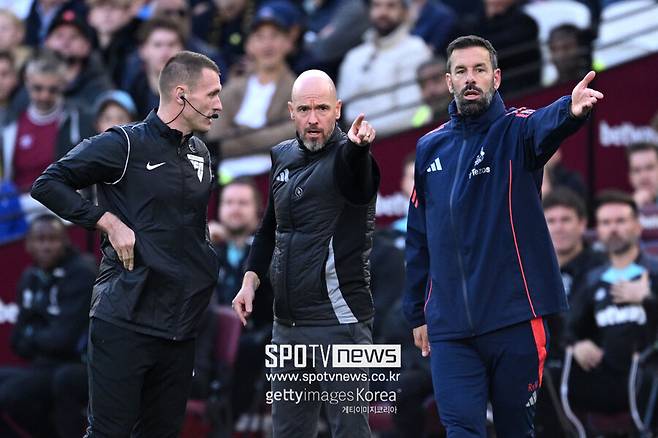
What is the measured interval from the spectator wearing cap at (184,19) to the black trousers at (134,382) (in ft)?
21.4

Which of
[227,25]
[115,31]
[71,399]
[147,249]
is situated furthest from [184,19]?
[147,249]

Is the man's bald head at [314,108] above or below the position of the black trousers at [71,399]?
above

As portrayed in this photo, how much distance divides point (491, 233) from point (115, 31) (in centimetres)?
890

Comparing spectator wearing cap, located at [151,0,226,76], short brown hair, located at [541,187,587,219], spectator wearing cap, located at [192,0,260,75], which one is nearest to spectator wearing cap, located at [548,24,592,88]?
short brown hair, located at [541,187,587,219]

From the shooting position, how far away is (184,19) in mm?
14852

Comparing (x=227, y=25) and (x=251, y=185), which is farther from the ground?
(x=227, y=25)

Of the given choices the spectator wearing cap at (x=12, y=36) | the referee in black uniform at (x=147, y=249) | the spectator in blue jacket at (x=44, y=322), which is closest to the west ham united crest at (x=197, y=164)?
the referee in black uniform at (x=147, y=249)

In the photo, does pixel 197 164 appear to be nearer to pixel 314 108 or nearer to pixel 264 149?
pixel 314 108

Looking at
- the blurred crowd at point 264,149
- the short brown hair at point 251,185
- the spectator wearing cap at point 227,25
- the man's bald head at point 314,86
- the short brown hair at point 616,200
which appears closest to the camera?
the man's bald head at point 314,86

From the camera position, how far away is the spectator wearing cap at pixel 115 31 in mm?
15320

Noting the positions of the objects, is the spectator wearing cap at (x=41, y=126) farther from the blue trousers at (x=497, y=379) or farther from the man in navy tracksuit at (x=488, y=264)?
the blue trousers at (x=497, y=379)

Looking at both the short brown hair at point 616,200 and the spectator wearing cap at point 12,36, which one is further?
the spectator wearing cap at point 12,36

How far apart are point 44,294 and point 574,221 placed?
4389mm

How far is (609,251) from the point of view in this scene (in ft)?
35.8
